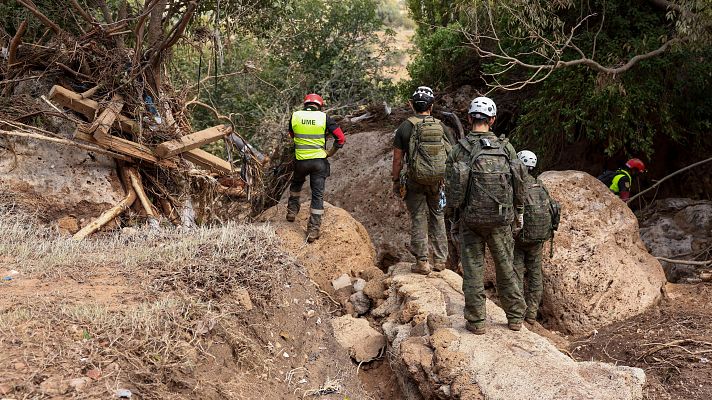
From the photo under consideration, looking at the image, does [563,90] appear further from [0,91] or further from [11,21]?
[11,21]

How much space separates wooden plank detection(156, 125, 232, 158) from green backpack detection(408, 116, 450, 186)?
355 centimetres

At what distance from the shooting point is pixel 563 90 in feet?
35.2

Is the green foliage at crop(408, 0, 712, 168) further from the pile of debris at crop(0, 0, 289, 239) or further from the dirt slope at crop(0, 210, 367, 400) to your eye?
the dirt slope at crop(0, 210, 367, 400)

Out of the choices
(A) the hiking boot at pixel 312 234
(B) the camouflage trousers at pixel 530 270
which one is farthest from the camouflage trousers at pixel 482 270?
(A) the hiking boot at pixel 312 234

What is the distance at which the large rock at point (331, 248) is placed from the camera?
26.1ft

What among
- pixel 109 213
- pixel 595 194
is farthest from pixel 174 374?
pixel 595 194

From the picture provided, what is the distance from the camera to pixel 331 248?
8.13m

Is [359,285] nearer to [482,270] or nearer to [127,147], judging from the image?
[482,270]

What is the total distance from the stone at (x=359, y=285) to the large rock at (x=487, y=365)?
1.17m

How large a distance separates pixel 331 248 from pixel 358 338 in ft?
5.61

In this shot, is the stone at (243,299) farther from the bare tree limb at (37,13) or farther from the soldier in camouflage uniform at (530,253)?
the bare tree limb at (37,13)

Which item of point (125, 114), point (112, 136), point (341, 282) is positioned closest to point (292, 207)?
point (341, 282)

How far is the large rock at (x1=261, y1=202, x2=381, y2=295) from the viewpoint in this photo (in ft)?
26.1

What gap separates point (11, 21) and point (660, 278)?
1058 cm
